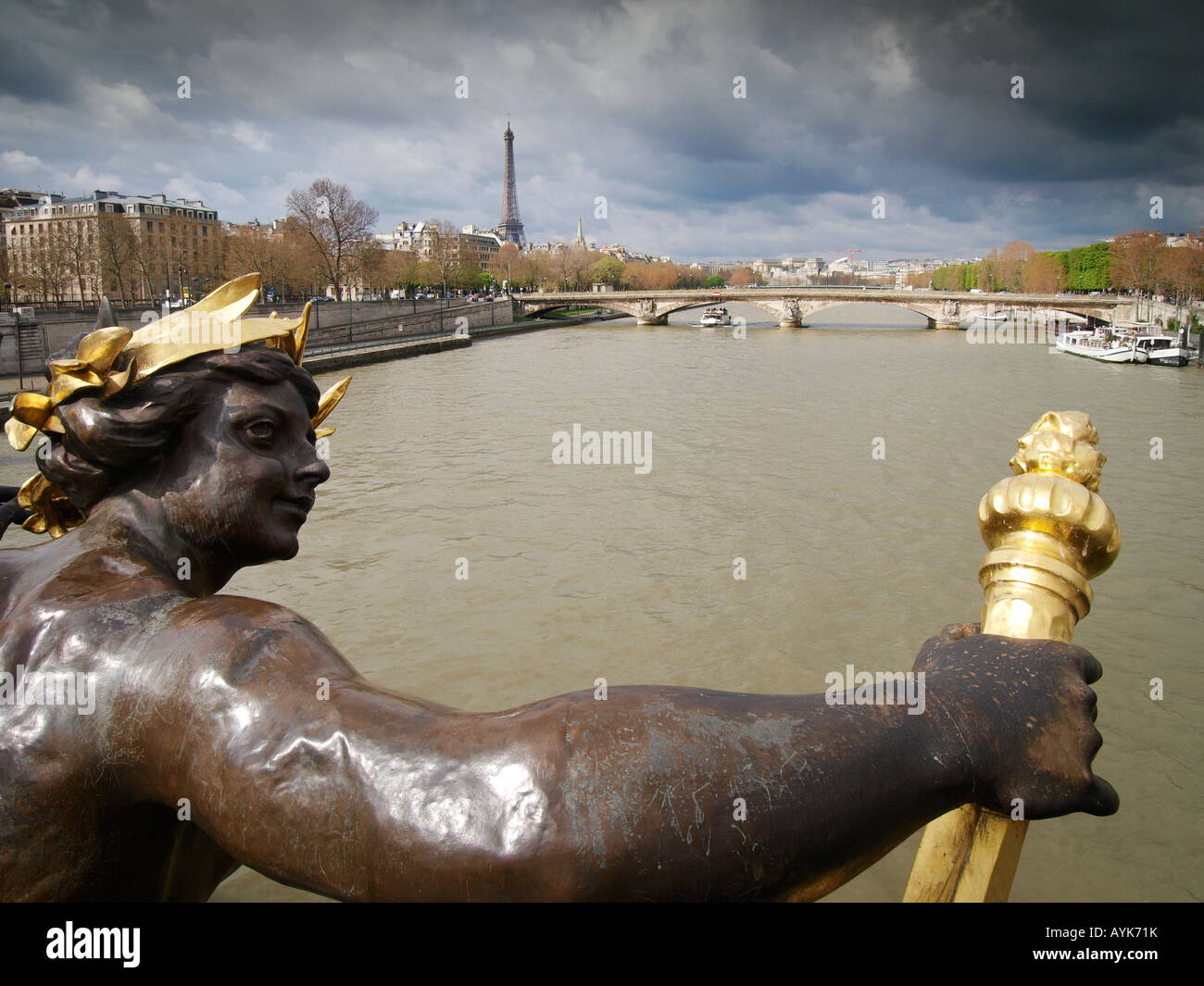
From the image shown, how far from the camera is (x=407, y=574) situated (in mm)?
8633

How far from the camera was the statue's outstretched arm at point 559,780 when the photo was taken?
0.62 m

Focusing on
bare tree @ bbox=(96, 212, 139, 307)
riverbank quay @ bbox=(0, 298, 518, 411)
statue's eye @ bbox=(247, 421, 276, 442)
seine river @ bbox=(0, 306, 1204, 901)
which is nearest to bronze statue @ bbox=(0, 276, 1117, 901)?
statue's eye @ bbox=(247, 421, 276, 442)

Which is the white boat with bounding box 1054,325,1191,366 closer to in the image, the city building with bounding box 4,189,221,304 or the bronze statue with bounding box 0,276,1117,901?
the city building with bounding box 4,189,221,304

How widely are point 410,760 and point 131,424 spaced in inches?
24.2

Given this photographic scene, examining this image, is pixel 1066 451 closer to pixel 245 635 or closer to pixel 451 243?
pixel 245 635

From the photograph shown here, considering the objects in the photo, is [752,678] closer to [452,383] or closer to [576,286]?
[452,383]

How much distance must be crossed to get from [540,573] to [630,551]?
3.83 feet

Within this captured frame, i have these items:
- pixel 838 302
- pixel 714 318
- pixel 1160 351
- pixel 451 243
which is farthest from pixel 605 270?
pixel 1160 351

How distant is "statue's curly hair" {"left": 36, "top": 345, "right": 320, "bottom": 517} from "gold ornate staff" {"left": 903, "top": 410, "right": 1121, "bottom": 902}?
3.11 ft

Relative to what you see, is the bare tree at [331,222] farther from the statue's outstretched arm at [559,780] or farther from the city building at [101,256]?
the statue's outstretched arm at [559,780]

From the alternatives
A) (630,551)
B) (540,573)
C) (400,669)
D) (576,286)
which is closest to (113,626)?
(400,669)

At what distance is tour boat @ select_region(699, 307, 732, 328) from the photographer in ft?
198

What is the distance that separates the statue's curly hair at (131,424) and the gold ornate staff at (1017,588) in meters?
0.95

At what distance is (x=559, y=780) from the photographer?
62cm
